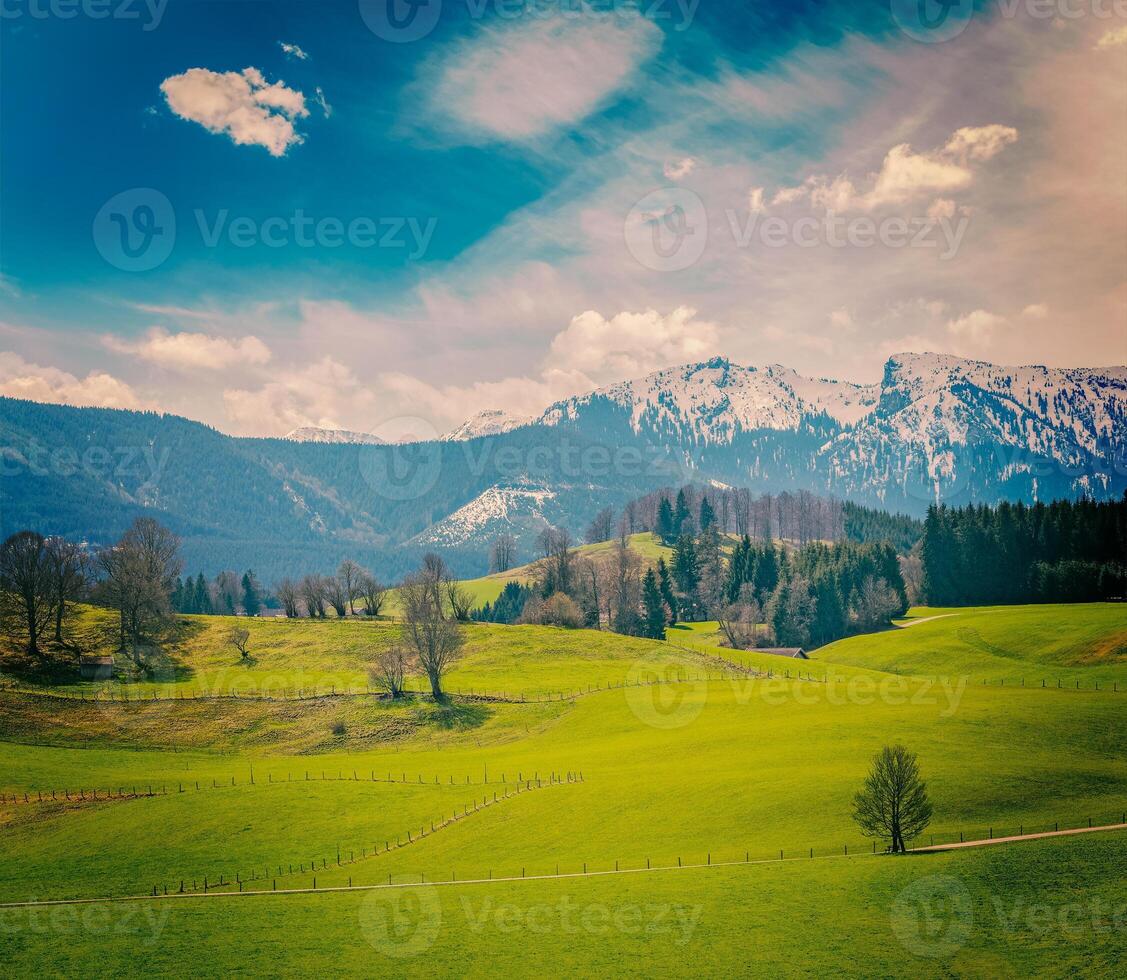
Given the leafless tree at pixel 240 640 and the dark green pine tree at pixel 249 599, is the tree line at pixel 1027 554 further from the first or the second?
the dark green pine tree at pixel 249 599

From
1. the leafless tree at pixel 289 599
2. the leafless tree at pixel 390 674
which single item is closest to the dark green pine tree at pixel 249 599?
the leafless tree at pixel 289 599

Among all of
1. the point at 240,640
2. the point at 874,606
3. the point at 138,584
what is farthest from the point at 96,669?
the point at 874,606

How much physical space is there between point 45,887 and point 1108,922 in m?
56.9

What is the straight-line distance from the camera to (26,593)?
9962 cm

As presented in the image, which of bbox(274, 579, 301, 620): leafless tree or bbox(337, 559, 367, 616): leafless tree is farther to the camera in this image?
bbox(337, 559, 367, 616): leafless tree

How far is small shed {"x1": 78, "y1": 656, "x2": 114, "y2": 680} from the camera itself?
312 ft

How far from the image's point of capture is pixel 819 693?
87.3 meters

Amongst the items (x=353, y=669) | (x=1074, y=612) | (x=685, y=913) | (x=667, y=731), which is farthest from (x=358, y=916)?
(x=1074, y=612)

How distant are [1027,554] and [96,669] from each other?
530 feet

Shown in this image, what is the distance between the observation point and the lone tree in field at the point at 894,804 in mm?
45281

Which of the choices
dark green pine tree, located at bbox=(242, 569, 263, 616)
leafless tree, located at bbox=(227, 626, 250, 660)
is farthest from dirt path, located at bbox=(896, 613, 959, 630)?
dark green pine tree, located at bbox=(242, 569, 263, 616)

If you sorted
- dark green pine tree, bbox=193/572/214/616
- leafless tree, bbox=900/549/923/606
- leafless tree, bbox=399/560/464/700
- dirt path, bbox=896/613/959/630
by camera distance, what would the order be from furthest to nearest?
dark green pine tree, bbox=193/572/214/616 < leafless tree, bbox=900/549/923/606 < dirt path, bbox=896/613/959/630 < leafless tree, bbox=399/560/464/700

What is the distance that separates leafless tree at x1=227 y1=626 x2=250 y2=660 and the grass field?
37.2 feet

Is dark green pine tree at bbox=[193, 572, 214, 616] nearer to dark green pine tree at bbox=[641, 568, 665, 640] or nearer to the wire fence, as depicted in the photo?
dark green pine tree at bbox=[641, 568, 665, 640]
